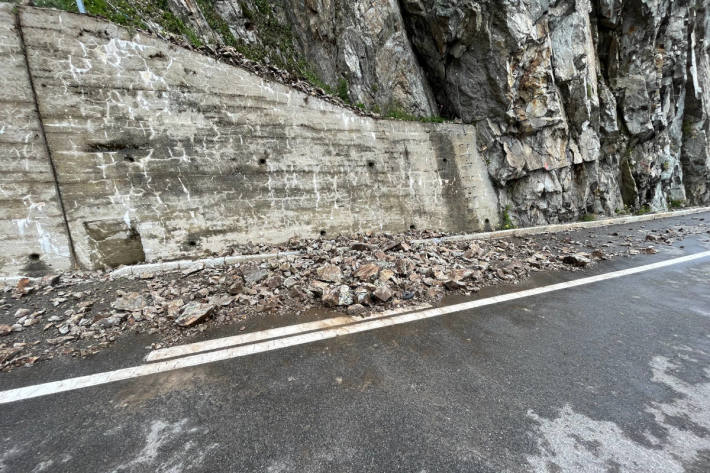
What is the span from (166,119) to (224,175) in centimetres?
136

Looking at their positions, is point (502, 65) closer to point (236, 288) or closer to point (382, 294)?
point (382, 294)

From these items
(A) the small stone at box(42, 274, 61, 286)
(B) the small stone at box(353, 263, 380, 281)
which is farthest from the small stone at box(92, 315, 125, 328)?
(B) the small stone at box(353, 263, 380, 281)

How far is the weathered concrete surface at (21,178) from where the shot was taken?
3836 millimetres

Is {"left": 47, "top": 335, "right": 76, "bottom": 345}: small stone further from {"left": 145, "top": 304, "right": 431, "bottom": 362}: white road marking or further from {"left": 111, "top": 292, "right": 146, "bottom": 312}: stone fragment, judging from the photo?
{"left": 145, "top": 304, "right": 431, "bottom": 362}: white road marking

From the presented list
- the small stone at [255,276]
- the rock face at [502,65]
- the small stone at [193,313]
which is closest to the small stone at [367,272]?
the small stone at [255,276]

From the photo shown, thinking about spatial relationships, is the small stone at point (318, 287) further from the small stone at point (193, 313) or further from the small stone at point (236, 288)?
the small stone at point (193, 313)

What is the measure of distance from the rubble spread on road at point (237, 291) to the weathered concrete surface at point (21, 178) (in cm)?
71

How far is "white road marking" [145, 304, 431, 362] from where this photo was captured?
238cm

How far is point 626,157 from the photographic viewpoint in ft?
39.6

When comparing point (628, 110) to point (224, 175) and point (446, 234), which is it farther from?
point (224, 175)

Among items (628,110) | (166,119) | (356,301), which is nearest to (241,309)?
(356,301)

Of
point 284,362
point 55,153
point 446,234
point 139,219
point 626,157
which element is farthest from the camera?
point 626,157

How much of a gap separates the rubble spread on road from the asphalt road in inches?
19.6

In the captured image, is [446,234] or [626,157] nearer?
[446,234]
